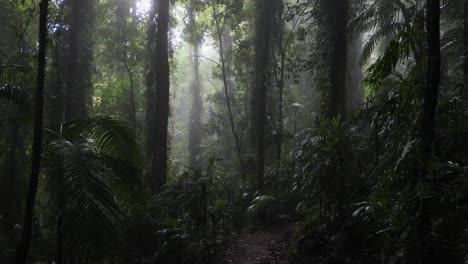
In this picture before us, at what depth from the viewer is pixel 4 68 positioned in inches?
236

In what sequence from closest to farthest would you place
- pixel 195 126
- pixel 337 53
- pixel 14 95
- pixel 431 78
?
pixel 431 78, pixel 14 95, pixel 337 53, pixel 195 126

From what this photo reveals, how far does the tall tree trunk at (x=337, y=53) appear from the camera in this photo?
9.79 meters

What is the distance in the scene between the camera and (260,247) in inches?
364

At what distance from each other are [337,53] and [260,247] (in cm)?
467

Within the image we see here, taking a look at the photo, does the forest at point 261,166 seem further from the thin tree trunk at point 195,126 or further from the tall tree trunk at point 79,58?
the thin tree trunk at point 195,126

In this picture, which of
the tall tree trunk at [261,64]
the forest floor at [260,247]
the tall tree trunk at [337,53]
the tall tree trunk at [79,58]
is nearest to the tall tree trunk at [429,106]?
the forest floor at [260,247]

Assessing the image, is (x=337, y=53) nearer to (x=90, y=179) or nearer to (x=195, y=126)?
(x=90, y=179)

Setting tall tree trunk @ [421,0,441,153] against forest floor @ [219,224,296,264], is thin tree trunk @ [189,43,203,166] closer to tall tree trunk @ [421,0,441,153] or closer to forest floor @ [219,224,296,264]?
forest floor @ [219,224,296,264]

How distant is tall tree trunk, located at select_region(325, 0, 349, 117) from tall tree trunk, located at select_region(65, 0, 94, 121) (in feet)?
31.1

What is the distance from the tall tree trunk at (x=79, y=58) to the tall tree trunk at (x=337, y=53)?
9.47 m

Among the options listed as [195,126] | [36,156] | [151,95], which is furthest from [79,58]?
[195,126]

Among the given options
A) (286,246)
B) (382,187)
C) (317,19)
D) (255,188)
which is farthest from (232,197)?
(382,187)

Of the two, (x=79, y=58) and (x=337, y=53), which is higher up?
(x=79, y=58)

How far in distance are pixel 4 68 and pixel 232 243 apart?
589 centimetres
